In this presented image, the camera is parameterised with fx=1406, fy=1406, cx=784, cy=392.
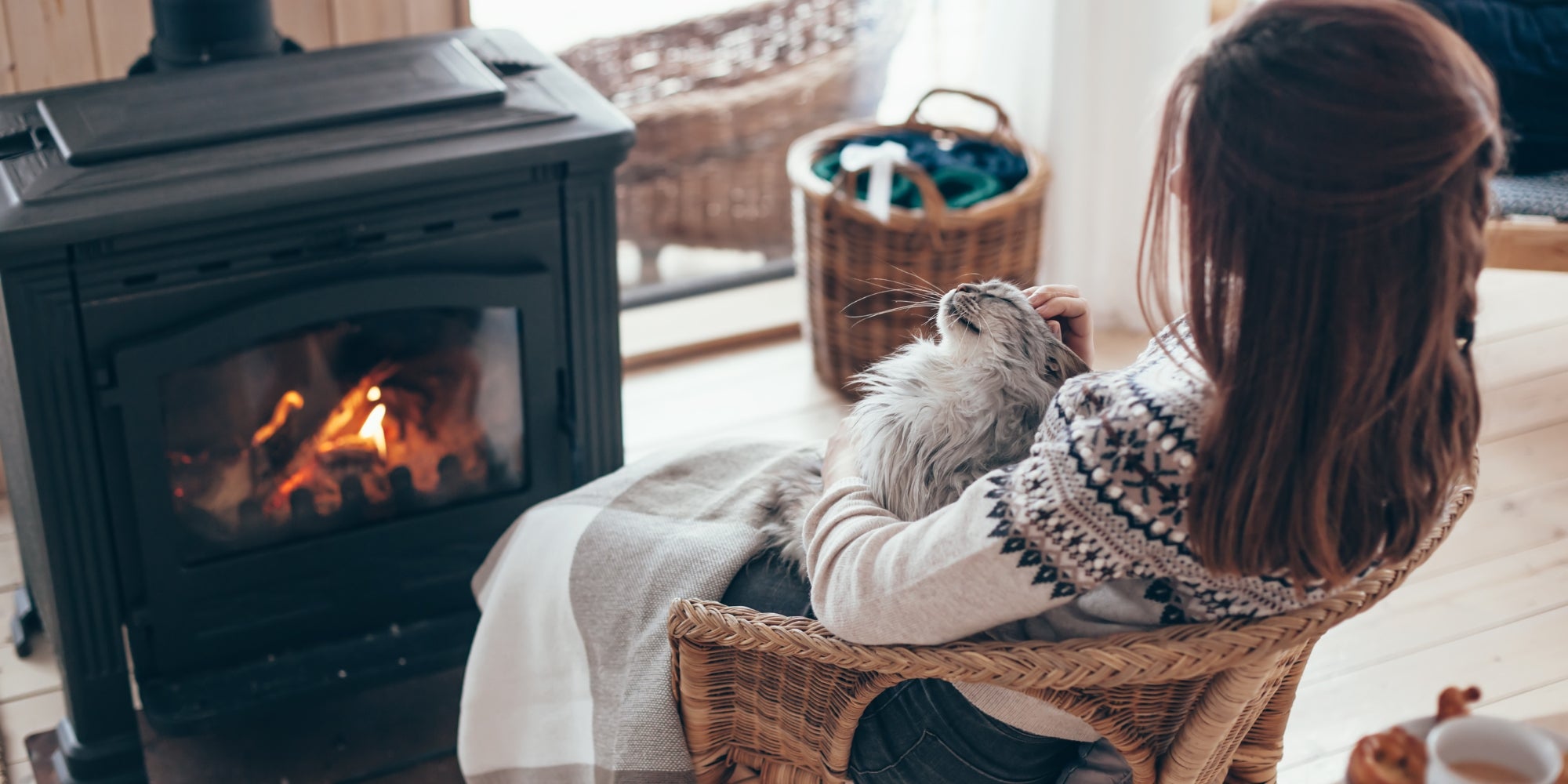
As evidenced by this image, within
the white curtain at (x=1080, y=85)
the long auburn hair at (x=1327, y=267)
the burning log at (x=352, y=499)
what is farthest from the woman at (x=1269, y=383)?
the white curtain at (x=1080, y=85)

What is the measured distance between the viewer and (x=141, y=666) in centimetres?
164

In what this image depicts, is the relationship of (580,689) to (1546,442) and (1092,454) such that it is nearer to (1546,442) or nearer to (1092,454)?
(1092,454)

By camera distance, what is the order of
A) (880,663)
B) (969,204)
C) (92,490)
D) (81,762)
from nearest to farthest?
(880,663) → (92,490) → (81,762) → (969,204)

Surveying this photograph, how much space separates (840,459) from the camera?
1.25 meters

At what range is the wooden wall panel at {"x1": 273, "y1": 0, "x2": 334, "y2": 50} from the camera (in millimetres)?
2035

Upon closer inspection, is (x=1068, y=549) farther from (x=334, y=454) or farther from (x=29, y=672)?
(x=29, y=672)

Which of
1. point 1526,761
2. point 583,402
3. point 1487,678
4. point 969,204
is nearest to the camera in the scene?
Answer: point 1526,761

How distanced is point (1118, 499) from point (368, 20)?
1538mm

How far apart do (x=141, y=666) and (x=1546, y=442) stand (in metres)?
2.20

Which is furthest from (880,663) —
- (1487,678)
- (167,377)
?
(1487,678)

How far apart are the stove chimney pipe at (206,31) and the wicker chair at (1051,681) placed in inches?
38.2

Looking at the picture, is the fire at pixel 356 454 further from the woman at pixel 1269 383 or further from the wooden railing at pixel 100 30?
the woman at pixel 1269 383

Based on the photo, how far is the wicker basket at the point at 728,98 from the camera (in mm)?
2705

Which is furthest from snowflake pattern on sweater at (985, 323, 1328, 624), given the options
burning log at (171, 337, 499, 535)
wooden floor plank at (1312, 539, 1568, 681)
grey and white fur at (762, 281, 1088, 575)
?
wooden floor plank at (1312, 539, 1568, 681)
